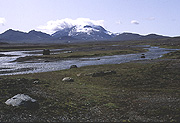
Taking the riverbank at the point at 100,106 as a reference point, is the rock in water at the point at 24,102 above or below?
above

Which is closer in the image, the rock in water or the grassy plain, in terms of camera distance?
the grassy plain

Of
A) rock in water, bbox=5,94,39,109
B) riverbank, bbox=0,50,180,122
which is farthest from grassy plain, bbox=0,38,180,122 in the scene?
rock in water, bbox=5,94,39,109

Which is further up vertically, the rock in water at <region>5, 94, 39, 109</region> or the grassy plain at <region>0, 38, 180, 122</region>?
the rock in water at <region>5, 94, 39, 109</region>

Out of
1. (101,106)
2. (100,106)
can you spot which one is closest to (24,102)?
(100,106)

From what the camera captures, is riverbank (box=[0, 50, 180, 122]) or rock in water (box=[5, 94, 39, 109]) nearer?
riverbank (box=[0, 50, 180, 122])

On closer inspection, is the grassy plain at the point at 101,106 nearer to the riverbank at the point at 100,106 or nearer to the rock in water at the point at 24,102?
the riverbank at the point at 100,106

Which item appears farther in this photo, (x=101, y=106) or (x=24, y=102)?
(x=101, y=106)

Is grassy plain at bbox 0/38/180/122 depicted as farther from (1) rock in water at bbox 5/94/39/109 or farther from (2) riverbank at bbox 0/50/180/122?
(1) rock in water at bbox 5/94/39/109

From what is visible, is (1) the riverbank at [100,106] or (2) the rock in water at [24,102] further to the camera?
(2) the rock in water at [24,102]

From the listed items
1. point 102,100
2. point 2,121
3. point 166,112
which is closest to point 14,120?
point 2,121

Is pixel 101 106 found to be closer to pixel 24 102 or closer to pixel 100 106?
pixel 100 106

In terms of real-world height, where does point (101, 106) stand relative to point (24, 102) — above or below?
below

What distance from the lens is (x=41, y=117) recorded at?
651 inches

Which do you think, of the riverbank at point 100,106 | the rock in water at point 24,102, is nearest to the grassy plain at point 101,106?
the riverbank at point 100,106
